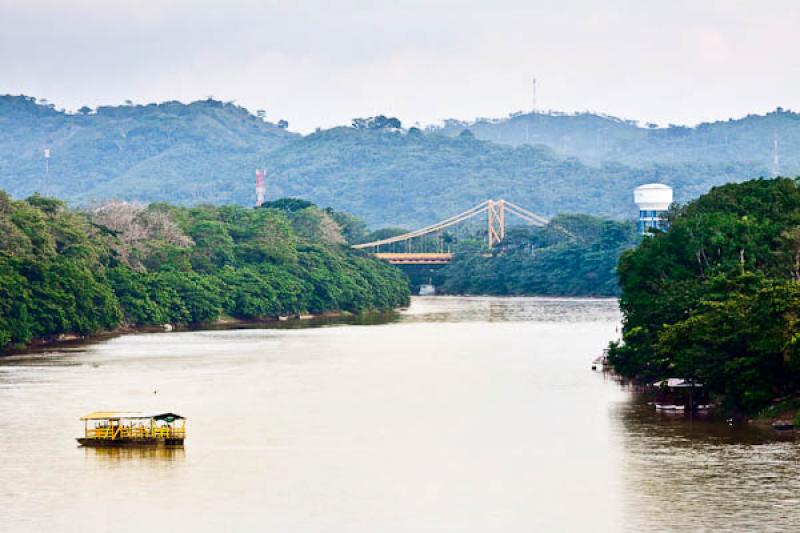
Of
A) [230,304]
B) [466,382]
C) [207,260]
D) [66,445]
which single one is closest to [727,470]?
[66,445]

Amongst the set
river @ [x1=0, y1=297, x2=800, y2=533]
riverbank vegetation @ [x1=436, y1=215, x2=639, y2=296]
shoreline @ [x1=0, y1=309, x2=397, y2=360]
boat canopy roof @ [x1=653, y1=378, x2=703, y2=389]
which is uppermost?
riverbank vegetation @ [x1=436, y1=215, x2=639, y2=296]

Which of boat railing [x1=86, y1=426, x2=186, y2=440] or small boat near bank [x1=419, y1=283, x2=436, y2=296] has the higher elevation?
small boat near bank [x1=419, y1=283, x2=436, y2=296]

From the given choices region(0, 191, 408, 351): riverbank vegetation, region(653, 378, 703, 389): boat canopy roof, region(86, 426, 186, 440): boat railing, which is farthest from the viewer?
region(0, 191, 408, 351): riverbank vegetation

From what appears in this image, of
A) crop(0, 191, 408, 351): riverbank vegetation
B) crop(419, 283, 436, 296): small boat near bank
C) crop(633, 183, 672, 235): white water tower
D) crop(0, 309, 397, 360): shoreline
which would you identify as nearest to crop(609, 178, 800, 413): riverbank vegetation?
crop(0, 309, 397, 360): shoreline

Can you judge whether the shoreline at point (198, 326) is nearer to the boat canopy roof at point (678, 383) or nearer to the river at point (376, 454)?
the river at point (376, 454)

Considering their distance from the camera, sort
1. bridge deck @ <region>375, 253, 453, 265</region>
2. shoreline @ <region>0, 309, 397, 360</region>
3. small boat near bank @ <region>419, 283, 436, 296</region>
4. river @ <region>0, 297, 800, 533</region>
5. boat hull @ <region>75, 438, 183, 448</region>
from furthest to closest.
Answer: small boat near bank @ <region>419, 283, 436, 296</region>
bridge deck @ <region>375, 253, 453, 265</region>
shoreline @ <region>0, 309, 397, 360</region>
boat hull @ <region>75, 438, 183, 448</region>
river @ <region>0, 297, 800, 533</region>

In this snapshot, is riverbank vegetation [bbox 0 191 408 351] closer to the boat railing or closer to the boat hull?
the boat railing
